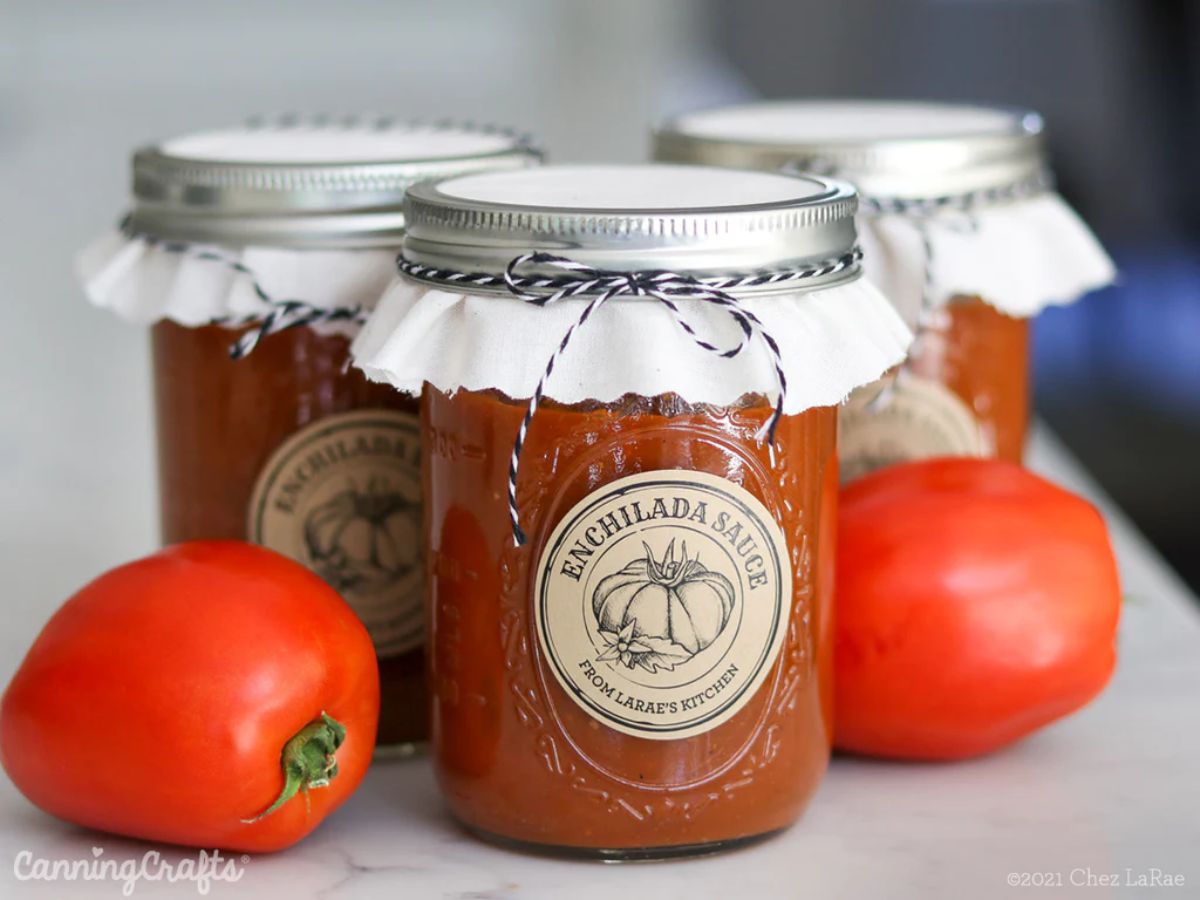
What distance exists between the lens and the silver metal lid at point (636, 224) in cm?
67

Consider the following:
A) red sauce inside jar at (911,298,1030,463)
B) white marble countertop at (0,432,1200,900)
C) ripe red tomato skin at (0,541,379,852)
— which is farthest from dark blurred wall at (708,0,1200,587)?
ripe red tomato skin at (0,541,379,852)

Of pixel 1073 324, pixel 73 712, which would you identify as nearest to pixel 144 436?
pixel 73 712

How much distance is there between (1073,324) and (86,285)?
2652 millimetres

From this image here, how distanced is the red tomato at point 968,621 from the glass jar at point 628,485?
2.5 inches

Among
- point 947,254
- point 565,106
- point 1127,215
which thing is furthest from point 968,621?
point 565,106

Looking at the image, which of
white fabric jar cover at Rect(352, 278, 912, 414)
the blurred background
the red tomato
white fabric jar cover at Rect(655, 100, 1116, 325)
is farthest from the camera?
the blurred background

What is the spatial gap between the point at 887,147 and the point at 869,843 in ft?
1.34

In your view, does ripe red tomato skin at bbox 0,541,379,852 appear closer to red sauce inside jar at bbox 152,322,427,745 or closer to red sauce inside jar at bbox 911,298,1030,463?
red sauce inside jar at bbox 152,322,427,745

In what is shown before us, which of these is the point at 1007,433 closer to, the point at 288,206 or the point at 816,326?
the point at 816,326

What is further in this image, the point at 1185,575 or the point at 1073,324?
the point at 1073,324

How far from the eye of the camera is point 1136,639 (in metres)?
1.04

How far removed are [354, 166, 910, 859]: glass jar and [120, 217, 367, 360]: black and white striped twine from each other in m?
0.09

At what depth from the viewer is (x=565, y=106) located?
3.52 metres

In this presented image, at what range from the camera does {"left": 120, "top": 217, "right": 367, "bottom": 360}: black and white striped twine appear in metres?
0.82
